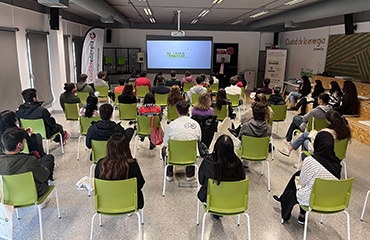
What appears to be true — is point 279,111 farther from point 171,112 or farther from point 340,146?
point 171,112

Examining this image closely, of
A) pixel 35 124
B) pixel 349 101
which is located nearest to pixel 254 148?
pixel 35 124

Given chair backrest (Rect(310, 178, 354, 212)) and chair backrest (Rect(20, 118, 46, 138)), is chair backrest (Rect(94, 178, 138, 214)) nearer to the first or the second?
chair backrest (Rect(310, 178, 354, 212))

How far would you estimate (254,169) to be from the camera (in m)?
4.73

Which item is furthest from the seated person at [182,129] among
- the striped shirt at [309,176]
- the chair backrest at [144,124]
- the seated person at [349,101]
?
the seated person at [349,101]

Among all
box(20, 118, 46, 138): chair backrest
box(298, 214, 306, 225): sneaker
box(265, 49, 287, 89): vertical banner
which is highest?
box(265, 49, 287, 89): vertical banner

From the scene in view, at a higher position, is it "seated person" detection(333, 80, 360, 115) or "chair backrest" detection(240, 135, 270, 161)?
"seated person" detection(333, 80, 360, 115)

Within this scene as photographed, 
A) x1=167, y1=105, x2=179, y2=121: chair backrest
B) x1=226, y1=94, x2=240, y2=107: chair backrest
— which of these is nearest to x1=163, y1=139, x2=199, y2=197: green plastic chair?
x1=167, y1=105, x2=179, y2=121: chair backrest

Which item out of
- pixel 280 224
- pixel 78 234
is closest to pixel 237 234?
pixel 280 224

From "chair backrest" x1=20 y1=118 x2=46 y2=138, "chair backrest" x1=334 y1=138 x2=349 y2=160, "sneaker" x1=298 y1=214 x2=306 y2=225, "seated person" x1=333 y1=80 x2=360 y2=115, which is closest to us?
"sneaker" x1=298 y1=214 x2=306 y2=225

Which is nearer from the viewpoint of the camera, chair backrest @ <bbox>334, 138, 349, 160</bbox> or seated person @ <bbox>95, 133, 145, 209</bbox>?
seated person @ <bbox>95, 133, 145, 209</bbox>

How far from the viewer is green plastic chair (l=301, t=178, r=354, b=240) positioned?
2.62m

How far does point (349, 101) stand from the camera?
7020 mm

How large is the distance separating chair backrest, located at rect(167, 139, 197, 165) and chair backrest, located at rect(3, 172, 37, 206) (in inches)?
64.1

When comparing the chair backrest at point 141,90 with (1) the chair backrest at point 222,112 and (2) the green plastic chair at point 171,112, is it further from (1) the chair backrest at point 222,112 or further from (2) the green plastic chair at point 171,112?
(1) the chair backrest at point 222,112
